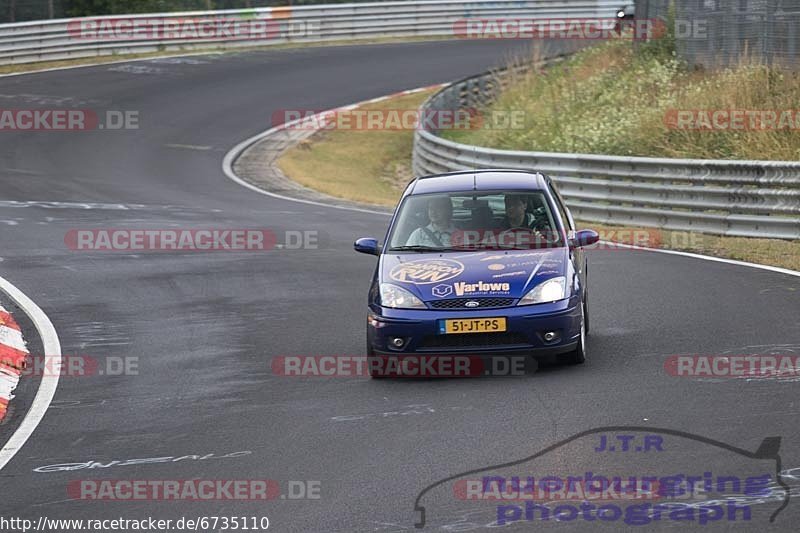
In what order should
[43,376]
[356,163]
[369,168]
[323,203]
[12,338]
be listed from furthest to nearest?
[356,163]
[369,168]
[323,203]
[12,338]
[43,376]

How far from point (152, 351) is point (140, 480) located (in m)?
3.91

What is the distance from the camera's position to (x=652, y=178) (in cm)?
1836

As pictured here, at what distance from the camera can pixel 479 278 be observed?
30.8 ft

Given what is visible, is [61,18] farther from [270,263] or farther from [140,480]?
[140,480]

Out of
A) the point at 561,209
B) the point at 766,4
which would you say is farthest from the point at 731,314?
the point at 766,4

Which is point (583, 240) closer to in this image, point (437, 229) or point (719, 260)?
point (437, 229)

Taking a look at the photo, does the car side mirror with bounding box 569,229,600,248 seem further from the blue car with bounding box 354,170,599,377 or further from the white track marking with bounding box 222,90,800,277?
the white track marking with bounding box 222,90,800,277

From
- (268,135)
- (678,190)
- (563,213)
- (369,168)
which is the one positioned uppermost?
(563,213)

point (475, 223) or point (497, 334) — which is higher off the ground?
point (475, 223)

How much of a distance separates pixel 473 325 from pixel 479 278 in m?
0.42

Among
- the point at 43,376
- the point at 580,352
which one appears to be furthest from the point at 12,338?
the point at 580,352

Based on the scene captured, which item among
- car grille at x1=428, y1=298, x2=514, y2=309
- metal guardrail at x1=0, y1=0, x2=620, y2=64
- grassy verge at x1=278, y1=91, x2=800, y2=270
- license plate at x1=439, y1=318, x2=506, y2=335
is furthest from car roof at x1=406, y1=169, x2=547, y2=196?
metal guardrail at x1=0, y1=0, x2=620, y2=64

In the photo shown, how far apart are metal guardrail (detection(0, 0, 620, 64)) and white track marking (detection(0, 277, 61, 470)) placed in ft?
85.0

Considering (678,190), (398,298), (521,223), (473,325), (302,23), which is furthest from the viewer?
(302,23)
